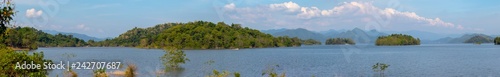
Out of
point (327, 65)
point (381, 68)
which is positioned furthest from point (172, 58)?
point (327, 65)

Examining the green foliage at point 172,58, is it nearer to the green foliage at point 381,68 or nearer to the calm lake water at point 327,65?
the calm lake water at point 327,65

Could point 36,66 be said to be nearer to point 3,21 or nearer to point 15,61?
point 15,61

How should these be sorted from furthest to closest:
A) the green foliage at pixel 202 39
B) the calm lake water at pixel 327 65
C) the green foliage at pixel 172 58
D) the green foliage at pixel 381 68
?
the green foliage at pixel 202 39 < the green foliage at pixel 172 58 < the calm lake water at pixel 327 65 < the green foliage at pixel 381 68

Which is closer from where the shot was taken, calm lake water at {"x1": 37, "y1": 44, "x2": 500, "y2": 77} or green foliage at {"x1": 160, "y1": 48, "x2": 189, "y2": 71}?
calm lake water at {"x1": 37, "y1": 44, "x2": 500, "y2": 77}

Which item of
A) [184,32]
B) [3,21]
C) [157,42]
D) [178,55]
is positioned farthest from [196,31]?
[3,21]

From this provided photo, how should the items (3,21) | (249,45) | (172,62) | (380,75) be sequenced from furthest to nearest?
(249,45) → (172,62) → (380,75) → (3,21)

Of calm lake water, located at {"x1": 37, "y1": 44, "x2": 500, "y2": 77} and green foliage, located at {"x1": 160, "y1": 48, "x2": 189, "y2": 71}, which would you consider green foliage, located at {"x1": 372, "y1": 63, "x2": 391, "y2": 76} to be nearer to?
calm lake water, located at {"x1": 37, "y1": 44, "x2": 500, "y2": 77}

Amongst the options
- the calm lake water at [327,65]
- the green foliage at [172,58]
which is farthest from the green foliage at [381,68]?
the green foliage at [172,58]

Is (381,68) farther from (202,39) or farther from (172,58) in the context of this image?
(202,39)

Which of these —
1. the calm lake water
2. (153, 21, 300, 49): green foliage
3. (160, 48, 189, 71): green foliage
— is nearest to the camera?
the calm lake water

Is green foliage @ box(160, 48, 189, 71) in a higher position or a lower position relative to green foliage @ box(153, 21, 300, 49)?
lower

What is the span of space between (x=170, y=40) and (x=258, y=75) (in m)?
141

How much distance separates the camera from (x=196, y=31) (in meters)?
190

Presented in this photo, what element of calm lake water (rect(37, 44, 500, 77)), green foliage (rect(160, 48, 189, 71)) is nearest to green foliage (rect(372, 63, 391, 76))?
calm lake water (rect(37, 44, 500, 77))
